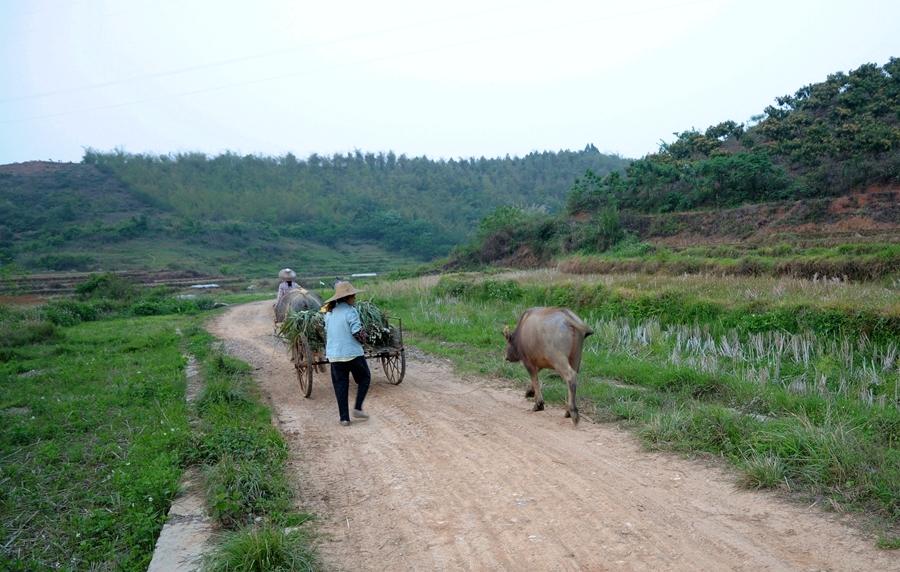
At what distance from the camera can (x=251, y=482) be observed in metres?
5.09

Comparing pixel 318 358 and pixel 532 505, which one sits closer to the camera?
pixel 532 505

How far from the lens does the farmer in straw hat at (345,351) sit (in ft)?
24.2

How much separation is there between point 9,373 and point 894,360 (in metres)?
15.2

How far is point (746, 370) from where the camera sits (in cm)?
897

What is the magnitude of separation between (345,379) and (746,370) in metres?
5.71

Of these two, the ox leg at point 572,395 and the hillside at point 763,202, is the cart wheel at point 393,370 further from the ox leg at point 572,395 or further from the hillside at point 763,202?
the hillside at point 763,202

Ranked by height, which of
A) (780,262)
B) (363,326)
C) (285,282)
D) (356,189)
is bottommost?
(780,262)

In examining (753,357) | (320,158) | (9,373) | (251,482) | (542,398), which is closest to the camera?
(251,482)

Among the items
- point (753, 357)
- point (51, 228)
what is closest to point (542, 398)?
point (753, 357)

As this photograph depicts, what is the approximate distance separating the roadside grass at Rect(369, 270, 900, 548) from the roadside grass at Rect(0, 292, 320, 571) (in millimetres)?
3713

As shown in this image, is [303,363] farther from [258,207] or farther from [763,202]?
[258,207]

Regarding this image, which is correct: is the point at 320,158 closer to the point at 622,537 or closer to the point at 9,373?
the point at 9,373

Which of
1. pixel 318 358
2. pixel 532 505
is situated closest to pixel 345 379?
pixel 318 358

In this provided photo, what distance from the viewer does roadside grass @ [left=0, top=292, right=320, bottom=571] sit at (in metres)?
4.61
